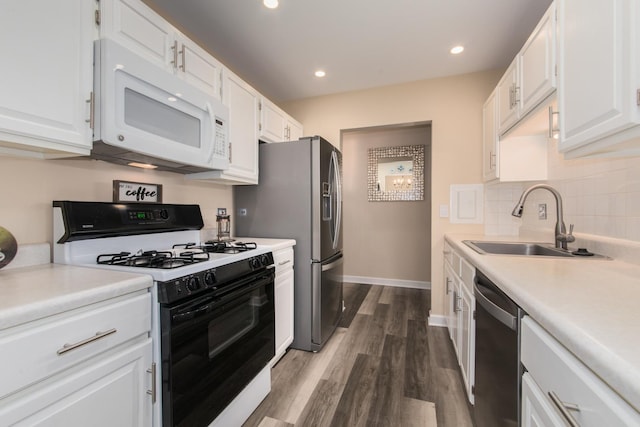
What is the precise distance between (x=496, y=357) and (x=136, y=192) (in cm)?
198

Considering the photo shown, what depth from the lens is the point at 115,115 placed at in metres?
1.18

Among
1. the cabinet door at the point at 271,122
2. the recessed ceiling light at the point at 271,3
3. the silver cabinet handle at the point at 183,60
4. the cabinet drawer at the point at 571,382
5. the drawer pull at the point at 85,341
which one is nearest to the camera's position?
the cabinet drawer at the point at 571,382

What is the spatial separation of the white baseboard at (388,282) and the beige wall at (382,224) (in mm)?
31

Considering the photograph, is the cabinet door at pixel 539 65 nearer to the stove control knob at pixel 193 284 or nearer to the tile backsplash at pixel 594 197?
the tile backsplash at pixel 594 197

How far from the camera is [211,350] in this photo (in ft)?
4.16

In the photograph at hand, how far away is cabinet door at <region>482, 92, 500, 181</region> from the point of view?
7.48 ft

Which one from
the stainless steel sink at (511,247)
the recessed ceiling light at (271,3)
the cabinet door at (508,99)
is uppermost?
the recessed ceiling light at (271,3)

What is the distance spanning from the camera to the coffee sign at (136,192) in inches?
60.1

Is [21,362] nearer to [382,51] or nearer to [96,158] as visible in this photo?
[96,158]

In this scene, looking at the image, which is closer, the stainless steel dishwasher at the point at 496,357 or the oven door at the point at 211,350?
the stainless steel dishwasher at the point at 496,357

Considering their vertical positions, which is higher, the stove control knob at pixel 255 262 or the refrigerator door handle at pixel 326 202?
the refrigerator door handle at pixel 326 202

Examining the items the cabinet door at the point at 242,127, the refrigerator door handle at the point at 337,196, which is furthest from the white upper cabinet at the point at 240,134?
the refrigerator door handle at the point at 337,196

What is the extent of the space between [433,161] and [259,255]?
83.5 inches

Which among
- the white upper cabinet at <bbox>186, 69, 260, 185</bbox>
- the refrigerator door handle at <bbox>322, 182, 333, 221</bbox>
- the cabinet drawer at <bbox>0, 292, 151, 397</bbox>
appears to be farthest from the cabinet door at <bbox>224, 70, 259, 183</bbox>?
the cabinet drawer at <bbox>0, 292, 151, 397</bbox>
